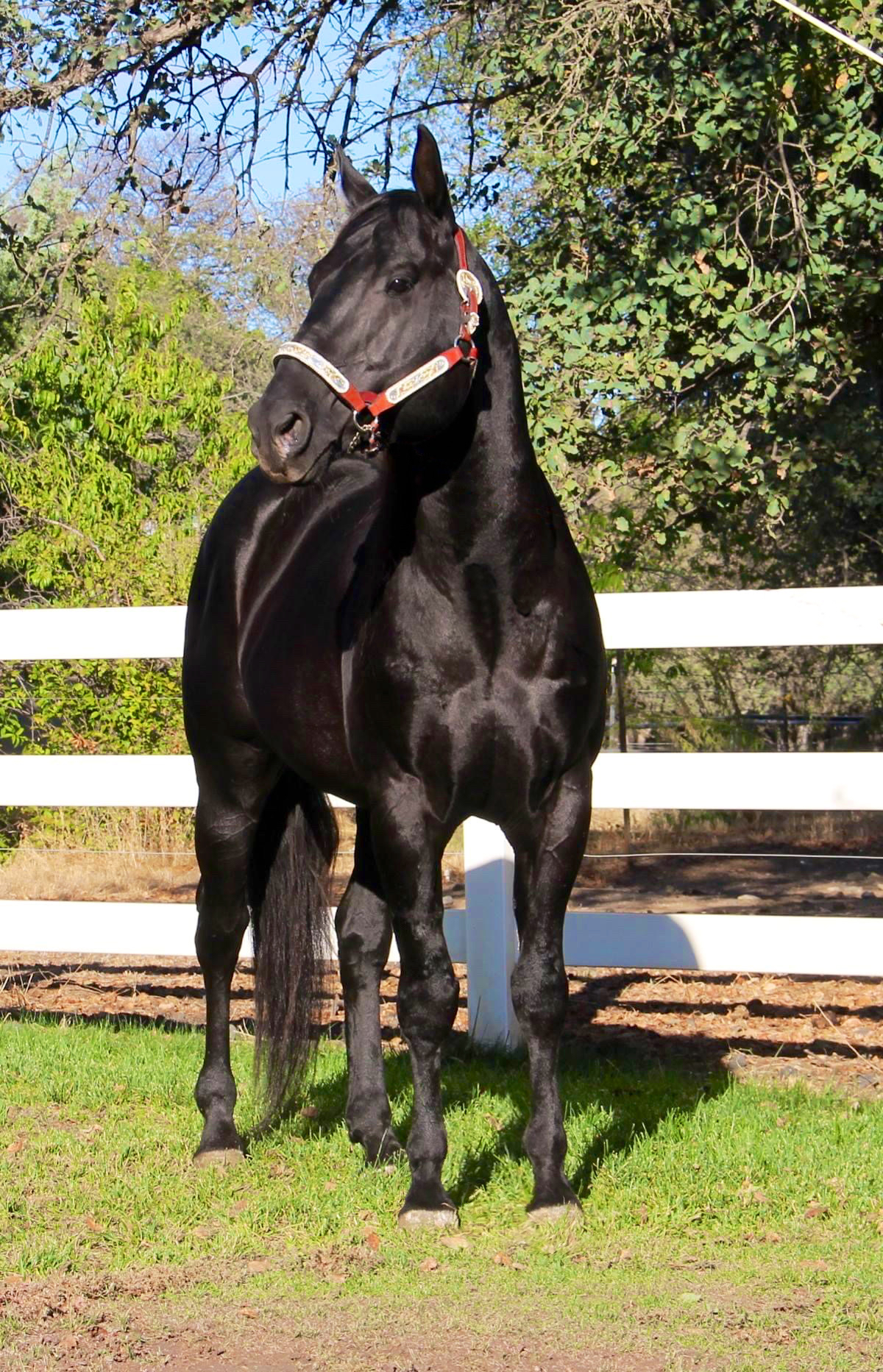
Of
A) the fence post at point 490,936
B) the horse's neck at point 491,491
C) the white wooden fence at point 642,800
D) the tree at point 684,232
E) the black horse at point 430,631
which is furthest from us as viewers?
the tree at point 684,232

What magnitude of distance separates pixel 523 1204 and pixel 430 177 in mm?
2502

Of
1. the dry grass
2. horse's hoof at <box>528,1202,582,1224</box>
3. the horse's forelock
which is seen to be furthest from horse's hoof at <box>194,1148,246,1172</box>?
the dry grass

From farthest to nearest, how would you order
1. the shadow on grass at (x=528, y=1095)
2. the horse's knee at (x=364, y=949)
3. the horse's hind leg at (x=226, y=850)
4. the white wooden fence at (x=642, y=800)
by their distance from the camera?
the white wooden fence at (x=642, y=800) → the horse's hind leg at (x=226, y=850) → the horse's knee at (x=364, y=949) → the shadow on grass at (x=528, y=1095)

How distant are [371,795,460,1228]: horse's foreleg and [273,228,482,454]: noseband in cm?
91

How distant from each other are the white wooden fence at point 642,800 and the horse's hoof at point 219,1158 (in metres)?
1.44

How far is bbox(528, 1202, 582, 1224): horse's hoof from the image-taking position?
3.41m

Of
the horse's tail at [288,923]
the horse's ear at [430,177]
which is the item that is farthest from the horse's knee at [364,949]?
the horse's ear at [430,177]

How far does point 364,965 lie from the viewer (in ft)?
14.7

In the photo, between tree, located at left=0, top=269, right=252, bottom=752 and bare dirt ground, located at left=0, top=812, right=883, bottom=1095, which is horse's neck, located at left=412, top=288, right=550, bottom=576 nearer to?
bare dirt ground, located at left=0, top=812, right=883, bottom=1095

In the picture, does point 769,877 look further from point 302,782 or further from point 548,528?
point 548,528

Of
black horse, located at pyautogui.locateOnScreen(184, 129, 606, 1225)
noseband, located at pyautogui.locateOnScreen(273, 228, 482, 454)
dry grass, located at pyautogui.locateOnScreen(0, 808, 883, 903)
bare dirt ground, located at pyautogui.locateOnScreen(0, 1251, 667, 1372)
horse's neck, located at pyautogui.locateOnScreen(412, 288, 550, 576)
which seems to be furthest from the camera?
dry grass, located at pyautogui.locateOnScreen(0, 808, 883, 903)

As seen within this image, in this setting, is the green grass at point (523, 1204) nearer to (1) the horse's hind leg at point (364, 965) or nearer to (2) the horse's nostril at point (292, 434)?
(1) the horse's hind leg at point (364, 965)

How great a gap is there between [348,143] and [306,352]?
5008mm

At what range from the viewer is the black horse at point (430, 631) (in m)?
3.17
